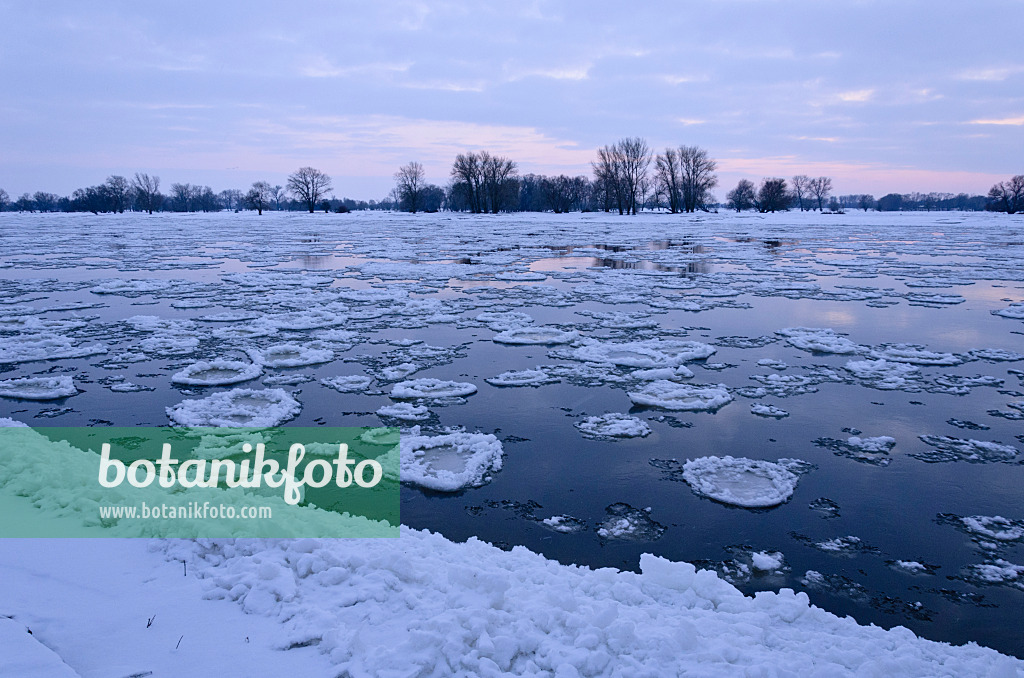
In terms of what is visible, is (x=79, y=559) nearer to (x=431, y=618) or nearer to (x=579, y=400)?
(x=431, y=618)

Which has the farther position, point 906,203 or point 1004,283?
point 906,203

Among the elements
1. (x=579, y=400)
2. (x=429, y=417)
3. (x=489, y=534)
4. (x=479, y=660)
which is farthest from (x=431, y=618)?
(x=579, y=400)

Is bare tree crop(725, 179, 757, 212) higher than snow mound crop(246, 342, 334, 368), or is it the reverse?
bare tree crop(725, 179, 757, 212)

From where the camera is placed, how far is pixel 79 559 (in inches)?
126

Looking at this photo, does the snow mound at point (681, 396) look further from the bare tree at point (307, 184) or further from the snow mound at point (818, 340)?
the bare tree at point (307, 184)

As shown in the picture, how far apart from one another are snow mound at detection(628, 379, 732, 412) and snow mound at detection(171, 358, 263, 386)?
500 cm

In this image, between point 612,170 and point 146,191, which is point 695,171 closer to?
point 612,170

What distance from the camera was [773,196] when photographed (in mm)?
84938

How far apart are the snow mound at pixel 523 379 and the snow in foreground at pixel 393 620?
3959mm

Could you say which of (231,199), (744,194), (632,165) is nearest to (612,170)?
(632,165)

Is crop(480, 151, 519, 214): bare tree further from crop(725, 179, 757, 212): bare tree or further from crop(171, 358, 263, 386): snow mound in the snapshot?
crop(171, 358, 263, 386): snow mound

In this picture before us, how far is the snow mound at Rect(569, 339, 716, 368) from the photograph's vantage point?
8.31 meters

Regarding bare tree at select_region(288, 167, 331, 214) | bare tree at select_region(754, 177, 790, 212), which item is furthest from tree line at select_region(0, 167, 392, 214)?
bare tree at select_region(754, 177, 790, 212)

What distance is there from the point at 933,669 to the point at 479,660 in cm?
219
